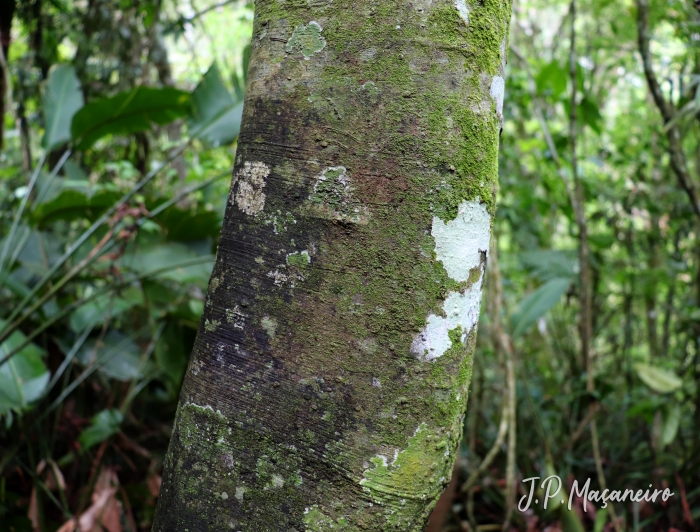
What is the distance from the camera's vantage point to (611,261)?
10.6 ft

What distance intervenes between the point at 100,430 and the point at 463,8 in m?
1.92

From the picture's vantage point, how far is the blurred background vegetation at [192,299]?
2.00m

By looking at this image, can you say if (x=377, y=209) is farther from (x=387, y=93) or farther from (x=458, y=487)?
(x=458, y=487)

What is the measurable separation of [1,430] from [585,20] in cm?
542

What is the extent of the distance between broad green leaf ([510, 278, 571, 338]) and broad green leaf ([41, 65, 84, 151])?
199cm

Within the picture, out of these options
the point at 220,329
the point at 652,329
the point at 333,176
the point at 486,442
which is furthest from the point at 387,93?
the point at 652,329

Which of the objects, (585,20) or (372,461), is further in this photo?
(585,20)

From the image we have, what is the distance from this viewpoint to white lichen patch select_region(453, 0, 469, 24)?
0.73 m

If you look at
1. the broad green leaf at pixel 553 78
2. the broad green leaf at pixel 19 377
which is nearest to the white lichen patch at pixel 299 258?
the broad green leaf at pixel 19 377

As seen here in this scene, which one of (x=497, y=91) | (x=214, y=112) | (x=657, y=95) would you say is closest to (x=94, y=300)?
(x=214, y=112)

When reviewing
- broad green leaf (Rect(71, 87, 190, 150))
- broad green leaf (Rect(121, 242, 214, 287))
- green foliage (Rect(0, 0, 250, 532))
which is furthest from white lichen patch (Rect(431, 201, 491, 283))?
broad green leaf (Rect(71, 87, 190, 150))

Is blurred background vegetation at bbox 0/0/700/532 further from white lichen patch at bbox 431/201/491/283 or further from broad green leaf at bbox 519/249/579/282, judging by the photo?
white lichen patch at bbox 431/201/491/283

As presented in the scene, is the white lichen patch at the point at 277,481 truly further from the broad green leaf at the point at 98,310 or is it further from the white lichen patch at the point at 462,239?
the broad green leaf at the point at 98,310

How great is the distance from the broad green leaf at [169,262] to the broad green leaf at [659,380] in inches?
70.4
